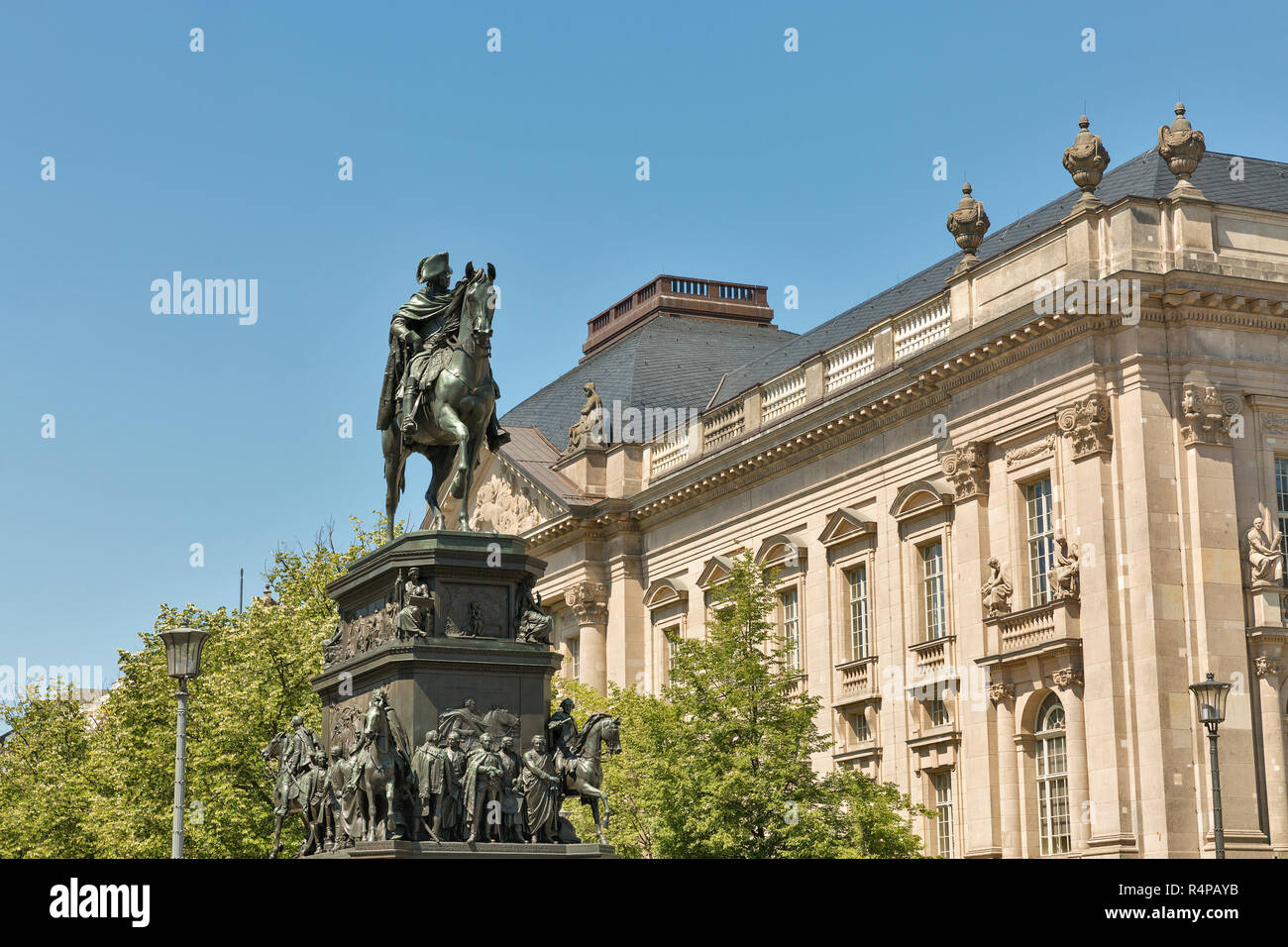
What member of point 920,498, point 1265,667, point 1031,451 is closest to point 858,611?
point 920,498

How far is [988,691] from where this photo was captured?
133 ft

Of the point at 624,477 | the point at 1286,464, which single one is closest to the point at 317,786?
the point at 1286,464

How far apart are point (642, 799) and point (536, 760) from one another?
2291 cm

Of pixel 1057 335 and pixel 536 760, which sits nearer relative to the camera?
pixel 536 760

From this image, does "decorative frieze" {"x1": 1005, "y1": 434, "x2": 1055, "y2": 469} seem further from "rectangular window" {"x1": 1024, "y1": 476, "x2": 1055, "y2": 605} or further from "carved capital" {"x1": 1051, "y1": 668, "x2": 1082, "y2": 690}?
"carved capital" {"x1": 1051, "y1": 668, "x2": 1082, "y2": 690}

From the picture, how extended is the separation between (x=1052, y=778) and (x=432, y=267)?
25.3m

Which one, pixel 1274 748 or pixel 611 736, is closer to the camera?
pixel 611 736

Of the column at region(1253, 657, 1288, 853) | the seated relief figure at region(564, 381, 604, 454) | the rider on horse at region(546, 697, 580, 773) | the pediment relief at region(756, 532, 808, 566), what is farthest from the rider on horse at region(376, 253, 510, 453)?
the seated relief figure at region(564, 381, 604, 454)

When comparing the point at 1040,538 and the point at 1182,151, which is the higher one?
the point at 1182,151

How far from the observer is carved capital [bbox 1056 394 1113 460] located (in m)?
38.4

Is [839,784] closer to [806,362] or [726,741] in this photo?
[726,741]

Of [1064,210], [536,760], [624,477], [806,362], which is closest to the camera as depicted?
[536,760]

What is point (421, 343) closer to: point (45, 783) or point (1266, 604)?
point (1266, 604)

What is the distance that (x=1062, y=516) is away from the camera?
39.3m
